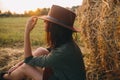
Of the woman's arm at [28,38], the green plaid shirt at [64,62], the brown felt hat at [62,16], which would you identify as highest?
the brown felt hat at [62,16]

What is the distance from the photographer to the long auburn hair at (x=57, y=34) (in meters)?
5.33

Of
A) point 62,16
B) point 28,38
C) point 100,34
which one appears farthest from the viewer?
point 100,34

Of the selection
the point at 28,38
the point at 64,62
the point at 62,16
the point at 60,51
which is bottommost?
the point at 64,62

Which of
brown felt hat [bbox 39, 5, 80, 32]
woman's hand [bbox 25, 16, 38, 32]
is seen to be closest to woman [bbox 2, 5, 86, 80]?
brown felt hat [bbox 39, 5, 80, 32]

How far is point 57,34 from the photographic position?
17.4ft

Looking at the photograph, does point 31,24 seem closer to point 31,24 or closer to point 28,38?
point 31,24

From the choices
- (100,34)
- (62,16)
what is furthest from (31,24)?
(100,34)

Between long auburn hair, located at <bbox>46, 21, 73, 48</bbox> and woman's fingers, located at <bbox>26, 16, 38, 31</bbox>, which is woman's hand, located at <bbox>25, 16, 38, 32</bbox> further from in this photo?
long auburn hair, located at <bbox>46, 21, 73, 48</bbox>

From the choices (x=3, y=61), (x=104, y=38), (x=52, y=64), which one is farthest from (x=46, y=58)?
(x=3, y=61)

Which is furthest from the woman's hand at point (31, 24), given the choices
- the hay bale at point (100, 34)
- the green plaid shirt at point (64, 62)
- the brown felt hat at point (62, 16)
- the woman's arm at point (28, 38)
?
the hay bale at point (100, 34)

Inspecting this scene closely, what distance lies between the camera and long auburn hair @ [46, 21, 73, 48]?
5328 millimetres

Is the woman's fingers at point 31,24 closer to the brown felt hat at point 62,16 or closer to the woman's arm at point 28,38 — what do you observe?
the woman's arm at point 28,38

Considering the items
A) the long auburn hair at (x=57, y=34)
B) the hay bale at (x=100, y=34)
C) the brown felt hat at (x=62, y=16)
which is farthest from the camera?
the hay bale at (x=100, y=34)

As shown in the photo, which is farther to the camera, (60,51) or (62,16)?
(62,16)
